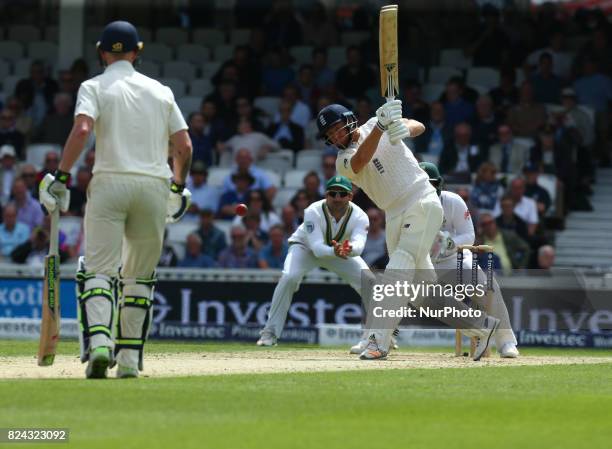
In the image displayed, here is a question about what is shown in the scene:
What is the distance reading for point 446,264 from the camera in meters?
12.1

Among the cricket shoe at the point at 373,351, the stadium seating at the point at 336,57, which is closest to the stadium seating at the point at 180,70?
the stadium seating at the point at 336,57

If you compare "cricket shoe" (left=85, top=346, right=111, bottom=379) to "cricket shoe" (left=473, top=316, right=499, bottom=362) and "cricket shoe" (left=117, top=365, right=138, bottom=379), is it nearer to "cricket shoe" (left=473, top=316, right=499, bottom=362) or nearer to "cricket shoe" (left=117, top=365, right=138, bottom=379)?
"cricket shoe" (left=117, top=365, right=138, bottom=379)

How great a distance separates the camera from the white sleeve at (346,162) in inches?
423

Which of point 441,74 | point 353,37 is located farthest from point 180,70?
point 441,74

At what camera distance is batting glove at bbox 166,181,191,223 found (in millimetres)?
9180

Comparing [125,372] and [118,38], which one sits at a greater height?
[118,38]

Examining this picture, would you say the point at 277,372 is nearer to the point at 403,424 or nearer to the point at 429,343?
the point at 403,424

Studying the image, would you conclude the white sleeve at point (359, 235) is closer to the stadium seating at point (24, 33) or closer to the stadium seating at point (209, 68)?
the stadium seating at point (209, 68)

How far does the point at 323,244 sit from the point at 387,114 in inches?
124

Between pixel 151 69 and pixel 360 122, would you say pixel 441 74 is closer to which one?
pixel 360 122

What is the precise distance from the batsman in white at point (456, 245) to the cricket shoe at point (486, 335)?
18.9 inches

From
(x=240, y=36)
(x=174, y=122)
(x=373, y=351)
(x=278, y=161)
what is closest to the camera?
(x=174, y=122)

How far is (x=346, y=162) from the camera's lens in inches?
423

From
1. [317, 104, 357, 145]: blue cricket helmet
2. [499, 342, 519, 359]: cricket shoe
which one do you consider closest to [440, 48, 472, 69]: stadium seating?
[499, 342, 519, 359]: cricket shoe
